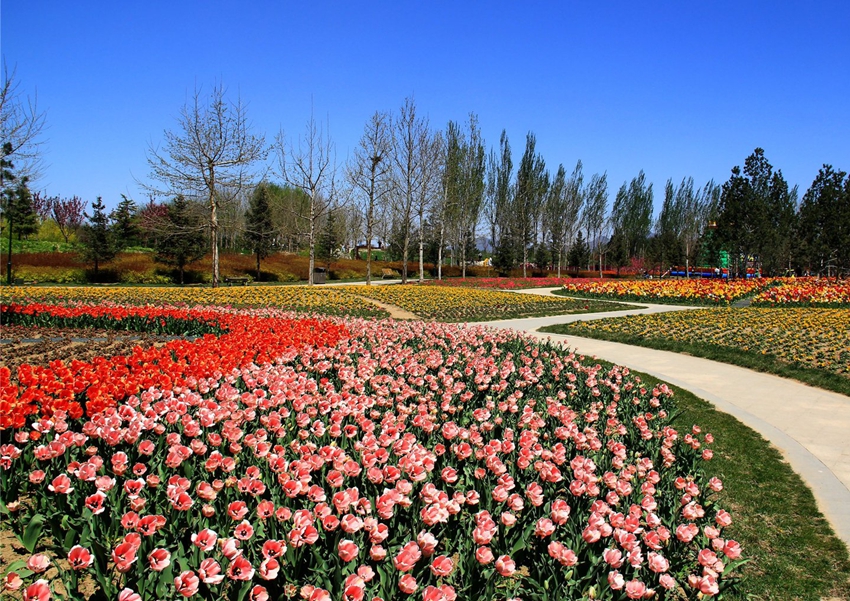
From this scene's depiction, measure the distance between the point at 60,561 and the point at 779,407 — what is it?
6.92m

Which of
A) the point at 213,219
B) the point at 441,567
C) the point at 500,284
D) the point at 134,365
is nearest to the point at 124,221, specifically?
the point at 213,219

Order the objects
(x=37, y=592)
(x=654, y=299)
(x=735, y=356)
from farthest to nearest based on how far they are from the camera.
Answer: (x=654, y=299)
(x=735, y=356)
(x=37, y=592)

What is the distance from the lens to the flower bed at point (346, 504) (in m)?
2.12

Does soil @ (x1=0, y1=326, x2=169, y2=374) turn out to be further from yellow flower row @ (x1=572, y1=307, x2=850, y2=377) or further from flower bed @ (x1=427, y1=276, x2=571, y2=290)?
flower bed @ (x1=427, y1=276, x2=571, y2=290)

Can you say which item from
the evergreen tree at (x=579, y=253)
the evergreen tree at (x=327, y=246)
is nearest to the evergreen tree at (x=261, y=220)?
the evergreen tree at (x=327, y=246)

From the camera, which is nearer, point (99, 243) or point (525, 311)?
point (525, 311)

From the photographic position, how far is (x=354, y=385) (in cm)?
470

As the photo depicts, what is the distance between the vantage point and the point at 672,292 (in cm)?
2166

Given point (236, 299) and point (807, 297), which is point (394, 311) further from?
point (807, 297)

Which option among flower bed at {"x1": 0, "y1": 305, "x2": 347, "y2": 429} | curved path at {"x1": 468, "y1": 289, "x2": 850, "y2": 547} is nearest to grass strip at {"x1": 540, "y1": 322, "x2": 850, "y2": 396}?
curved path at {"x1": 468, "y1": 289, "x2": 850, "y2": 547}

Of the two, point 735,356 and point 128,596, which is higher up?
point 128,596

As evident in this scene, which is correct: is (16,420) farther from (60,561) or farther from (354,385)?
(354,385)

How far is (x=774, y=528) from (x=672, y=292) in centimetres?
1981

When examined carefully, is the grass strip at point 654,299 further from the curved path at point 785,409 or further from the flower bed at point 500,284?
the curved path at point 785,409
